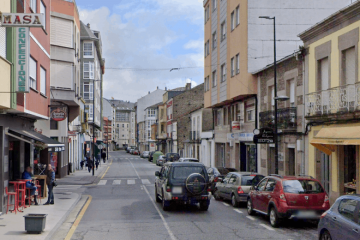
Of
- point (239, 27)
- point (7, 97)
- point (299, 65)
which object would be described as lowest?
point (7, 97)

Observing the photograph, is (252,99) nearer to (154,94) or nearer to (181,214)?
(181,214)

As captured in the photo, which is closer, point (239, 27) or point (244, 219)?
point (244, 219)

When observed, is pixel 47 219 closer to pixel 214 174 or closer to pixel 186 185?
pixel 186 185

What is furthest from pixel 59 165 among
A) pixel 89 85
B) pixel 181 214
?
pixel 89 85

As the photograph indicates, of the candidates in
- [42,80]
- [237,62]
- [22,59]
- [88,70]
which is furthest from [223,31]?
[88,70]

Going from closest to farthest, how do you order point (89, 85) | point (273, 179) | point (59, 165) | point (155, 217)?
1. point (273, 179)
2. point (155, 217)
3. point (59, 165)
4. point (89, 85)

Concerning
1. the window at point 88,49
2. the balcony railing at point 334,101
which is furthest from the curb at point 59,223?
the window at point 88,49

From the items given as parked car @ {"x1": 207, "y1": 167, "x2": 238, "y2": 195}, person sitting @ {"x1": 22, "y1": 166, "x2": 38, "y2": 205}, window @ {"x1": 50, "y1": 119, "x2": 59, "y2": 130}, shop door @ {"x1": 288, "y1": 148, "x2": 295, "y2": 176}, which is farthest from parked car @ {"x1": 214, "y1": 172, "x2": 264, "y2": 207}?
window @ {"x1": 50, "y1": 119, "x2": 59, "y2": 130}

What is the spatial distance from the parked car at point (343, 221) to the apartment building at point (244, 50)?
729 inches

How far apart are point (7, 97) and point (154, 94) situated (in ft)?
328

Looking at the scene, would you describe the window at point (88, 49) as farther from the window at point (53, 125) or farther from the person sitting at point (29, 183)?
the person sitting at point (29, 183)

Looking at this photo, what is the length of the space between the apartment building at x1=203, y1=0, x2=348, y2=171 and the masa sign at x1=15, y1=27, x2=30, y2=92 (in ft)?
55.8

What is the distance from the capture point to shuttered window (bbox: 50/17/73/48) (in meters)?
28.3

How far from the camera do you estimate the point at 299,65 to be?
2114cm
